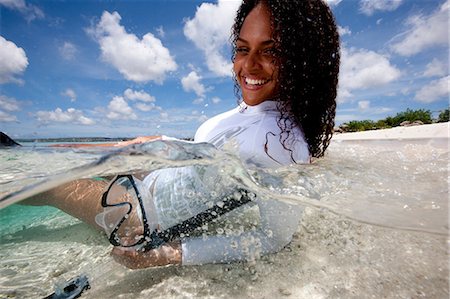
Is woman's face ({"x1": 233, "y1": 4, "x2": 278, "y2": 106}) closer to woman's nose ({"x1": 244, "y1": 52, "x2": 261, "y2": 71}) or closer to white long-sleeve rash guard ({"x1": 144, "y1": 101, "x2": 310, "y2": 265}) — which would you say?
woman's nose ({"x1": 244, "y1": 52, "x2": 261, "y2": 71})

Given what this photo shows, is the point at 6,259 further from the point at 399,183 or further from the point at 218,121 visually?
the point at 399,183

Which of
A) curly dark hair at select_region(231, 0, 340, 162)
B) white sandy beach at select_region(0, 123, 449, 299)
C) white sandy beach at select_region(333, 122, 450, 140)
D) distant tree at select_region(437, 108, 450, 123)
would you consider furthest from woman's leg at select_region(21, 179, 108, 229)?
distant tree at select_region(437, 108, 450, 123)

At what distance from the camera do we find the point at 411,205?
2.23 metres

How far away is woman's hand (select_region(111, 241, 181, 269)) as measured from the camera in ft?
6.63

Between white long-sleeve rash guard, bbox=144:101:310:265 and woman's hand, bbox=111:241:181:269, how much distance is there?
0.23 ft

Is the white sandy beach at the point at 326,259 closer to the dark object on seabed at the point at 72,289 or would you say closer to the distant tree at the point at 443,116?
the dark object on seabed at the point at 72,289

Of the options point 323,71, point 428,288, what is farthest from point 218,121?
point 428,288

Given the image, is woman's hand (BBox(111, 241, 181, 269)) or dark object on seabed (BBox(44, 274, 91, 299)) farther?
woman's hand (BBox(111, 241, 181, 269))

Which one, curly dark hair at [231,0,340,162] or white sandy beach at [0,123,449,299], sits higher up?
curly dark hair at [231,0,340,162]

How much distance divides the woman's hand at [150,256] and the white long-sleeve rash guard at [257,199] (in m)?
0.07

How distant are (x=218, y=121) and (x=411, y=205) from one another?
1.85 meters

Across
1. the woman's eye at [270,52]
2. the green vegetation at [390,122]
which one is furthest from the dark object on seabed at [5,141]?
the green vegetation at [390,122]

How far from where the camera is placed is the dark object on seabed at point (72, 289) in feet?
6.20

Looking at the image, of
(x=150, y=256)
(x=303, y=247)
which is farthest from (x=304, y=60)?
(x=150, y=256)
